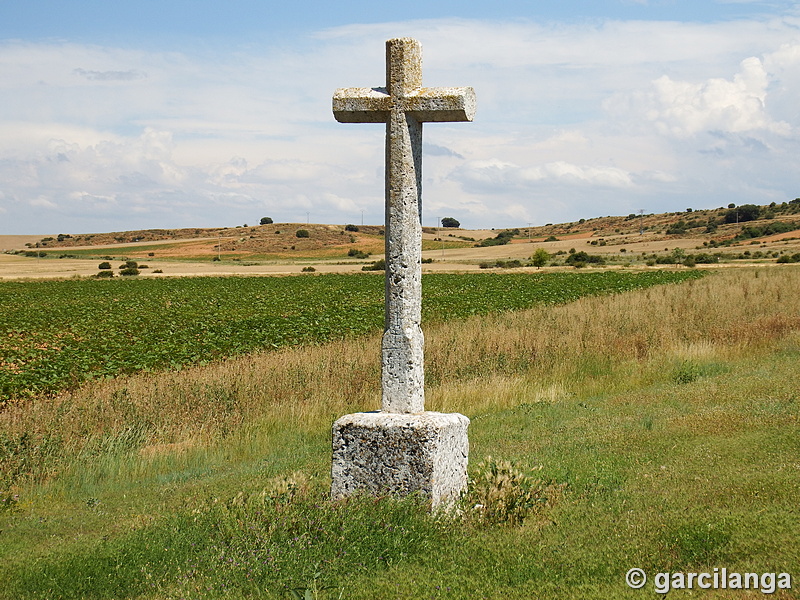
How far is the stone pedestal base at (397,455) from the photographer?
579 centimetres

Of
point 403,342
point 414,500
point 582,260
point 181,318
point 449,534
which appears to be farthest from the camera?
→ point 582,260

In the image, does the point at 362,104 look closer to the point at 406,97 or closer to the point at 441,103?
the point at 406,97

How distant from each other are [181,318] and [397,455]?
2470 cm

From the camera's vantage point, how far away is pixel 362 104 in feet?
21.2

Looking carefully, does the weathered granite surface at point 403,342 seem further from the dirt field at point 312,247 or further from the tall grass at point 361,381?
the dirt field at point 312,247

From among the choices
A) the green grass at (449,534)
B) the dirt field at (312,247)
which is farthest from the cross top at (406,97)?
the dirt field at (312,247)

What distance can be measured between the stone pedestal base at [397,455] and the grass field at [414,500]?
0.68 feet

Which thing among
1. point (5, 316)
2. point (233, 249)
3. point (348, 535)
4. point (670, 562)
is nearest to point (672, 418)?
point (670, 562)

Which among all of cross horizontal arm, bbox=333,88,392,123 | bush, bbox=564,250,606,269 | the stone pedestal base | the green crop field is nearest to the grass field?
the stone pedestal base

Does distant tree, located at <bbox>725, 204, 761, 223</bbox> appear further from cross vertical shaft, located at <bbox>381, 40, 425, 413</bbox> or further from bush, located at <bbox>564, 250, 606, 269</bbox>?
cross vertical shaft, located at <bbox>381, 40, 425, 413</bbox>

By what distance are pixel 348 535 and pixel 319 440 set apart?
5.14 meters

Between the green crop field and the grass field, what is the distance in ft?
13.3

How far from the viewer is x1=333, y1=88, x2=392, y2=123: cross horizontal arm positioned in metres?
6.43

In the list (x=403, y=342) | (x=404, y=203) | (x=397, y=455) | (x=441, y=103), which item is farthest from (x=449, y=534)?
(x=441, y=103)
